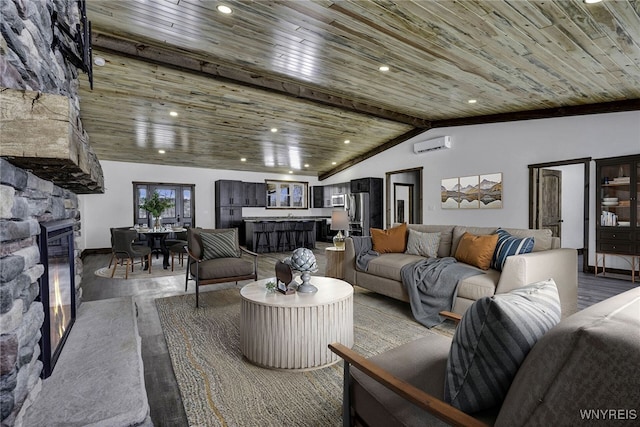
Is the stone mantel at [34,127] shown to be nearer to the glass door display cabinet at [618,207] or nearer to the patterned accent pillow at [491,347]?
the patterned accent pillow at [491,347]

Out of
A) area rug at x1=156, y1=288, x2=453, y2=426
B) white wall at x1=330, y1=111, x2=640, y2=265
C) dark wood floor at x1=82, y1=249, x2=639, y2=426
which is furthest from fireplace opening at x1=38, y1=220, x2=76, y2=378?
white wall at x1=330, y1=111, x2=640, y2=265

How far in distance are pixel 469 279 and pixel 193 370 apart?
243 centimetres

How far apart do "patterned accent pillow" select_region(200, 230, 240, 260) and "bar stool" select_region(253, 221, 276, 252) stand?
3.97 meters

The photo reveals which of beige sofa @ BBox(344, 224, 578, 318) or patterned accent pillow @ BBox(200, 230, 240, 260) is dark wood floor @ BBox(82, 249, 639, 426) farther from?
beige sofa @ BBox(344, 224, 578, 318)

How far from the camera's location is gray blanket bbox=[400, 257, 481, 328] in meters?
2.98

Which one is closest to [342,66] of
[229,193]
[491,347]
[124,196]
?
[491,347]

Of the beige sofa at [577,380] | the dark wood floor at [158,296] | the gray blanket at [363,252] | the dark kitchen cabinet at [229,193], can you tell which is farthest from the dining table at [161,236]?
the beige sofa at [577,380]

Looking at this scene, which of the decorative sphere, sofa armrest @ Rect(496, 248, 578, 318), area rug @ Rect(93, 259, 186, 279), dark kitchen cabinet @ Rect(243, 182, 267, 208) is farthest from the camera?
dark kitchen cabinet @ Rect(243, 182, 267, 208)

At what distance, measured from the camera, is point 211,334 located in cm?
279

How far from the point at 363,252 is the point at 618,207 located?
4.20 m

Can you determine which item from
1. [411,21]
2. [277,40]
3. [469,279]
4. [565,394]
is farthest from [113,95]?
[565,394]

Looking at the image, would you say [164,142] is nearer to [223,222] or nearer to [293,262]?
[223,222]

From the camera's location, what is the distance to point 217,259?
391 centimetres

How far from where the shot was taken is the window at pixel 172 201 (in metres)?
8.66
